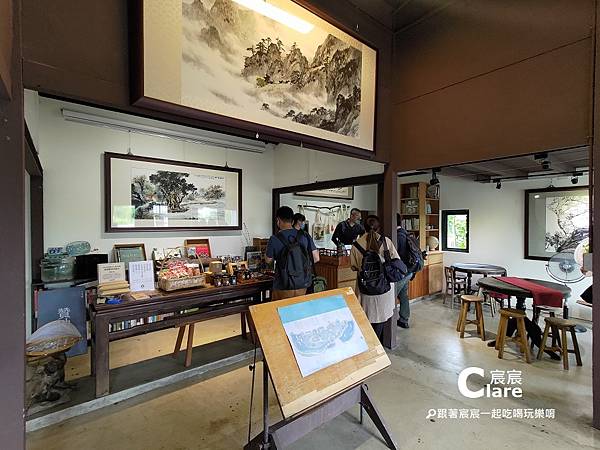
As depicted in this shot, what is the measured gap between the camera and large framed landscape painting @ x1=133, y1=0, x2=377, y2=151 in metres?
1.91

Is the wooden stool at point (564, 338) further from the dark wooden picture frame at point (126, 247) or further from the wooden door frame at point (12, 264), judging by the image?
the dark wooden picture frame at point (126, 247)

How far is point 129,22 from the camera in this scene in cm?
188

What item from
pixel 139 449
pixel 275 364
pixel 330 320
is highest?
pixel 330 320

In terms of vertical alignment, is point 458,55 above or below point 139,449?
above

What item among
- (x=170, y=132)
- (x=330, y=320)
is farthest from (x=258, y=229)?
(x=330, y=320)

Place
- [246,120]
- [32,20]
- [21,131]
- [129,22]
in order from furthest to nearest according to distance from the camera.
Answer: [246,120] → [129,22] → [32,20] → [21,131]

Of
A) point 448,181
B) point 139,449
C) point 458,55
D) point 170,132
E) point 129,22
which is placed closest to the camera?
point 129,22

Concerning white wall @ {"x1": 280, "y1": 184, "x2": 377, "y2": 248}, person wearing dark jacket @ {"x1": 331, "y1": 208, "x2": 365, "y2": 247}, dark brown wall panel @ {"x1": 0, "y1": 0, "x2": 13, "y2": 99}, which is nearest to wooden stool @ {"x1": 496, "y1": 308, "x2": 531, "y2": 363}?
person wearing dark jacket @ {"x1": 331, "y1": 208, "x2": 365, "y2": 247}

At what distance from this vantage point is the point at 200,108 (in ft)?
6.95

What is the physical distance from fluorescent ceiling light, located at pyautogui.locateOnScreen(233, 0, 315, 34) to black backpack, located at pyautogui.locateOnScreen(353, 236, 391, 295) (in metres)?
2.34

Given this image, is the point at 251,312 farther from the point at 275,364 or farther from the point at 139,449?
the point at 139,449

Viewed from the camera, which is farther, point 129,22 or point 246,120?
point 246,120

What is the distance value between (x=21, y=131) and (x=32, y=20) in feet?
2.13

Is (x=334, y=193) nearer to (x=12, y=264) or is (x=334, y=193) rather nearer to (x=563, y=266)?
(x=563, y=266)
